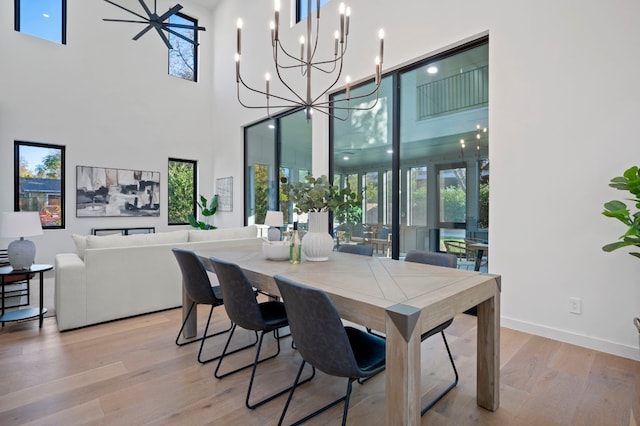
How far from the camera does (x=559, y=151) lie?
277cm

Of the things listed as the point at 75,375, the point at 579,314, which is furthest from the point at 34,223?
the point at 579,314

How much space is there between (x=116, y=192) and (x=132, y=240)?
3679 millimetres

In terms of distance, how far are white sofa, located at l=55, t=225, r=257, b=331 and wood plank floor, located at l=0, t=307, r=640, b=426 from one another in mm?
298

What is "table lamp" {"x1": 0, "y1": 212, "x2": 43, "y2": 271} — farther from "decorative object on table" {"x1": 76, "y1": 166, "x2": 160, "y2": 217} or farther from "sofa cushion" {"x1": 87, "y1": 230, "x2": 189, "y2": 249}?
"decorative object on table" {"x1": 76, "y1": 166, "x2": 160, "y2": 217}

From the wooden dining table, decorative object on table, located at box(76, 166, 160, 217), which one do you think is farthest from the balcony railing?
decorative object on table, located at box(76, 166, 160, 217)

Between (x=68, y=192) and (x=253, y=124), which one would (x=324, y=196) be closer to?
(x=253, y=124)

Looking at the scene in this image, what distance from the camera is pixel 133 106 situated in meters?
6.64

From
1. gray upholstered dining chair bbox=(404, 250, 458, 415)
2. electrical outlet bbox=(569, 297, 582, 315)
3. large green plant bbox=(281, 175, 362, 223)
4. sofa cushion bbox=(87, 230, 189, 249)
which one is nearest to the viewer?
gray upholstered dining chair bbox=(404, 250, 458, 415)

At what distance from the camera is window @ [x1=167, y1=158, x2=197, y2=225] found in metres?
7.20

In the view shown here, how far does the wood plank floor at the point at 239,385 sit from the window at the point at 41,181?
366cm

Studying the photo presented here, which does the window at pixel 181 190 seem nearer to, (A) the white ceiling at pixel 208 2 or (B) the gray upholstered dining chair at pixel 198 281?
(A) the white ceiling at pixel 208 2

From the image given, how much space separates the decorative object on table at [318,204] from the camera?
87.3 inches

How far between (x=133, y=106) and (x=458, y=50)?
6041 mm

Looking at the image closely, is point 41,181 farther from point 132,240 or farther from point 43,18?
point 132,240
